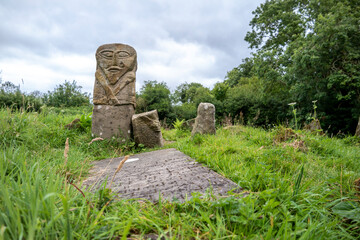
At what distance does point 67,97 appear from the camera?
53.8 ft

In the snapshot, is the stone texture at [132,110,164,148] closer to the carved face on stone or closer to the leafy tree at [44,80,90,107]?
the carved face on stone

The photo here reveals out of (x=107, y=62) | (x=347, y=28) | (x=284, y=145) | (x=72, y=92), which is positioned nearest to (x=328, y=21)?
(x=347, y=28)

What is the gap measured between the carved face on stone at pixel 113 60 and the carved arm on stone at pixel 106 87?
13 cm

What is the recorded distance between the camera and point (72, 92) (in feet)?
55.6

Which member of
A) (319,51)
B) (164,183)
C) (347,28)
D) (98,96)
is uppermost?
(347,28)

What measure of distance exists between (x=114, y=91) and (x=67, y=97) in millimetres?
14099

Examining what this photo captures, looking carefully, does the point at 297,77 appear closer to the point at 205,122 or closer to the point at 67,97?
the point at 205,122

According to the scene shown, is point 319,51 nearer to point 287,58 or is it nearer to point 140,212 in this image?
point 287,58

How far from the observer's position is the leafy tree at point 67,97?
50.5 ft

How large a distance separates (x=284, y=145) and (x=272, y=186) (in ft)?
5.92

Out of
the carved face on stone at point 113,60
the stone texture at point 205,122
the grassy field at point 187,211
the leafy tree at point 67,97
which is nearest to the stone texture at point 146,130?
the stone texture at point 205,122

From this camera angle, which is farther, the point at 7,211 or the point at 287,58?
the point at 287,58

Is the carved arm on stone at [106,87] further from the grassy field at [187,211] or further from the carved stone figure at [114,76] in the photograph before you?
the grassy field at [187,211]

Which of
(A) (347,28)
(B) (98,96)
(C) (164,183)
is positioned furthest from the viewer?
(A) (347,28)
